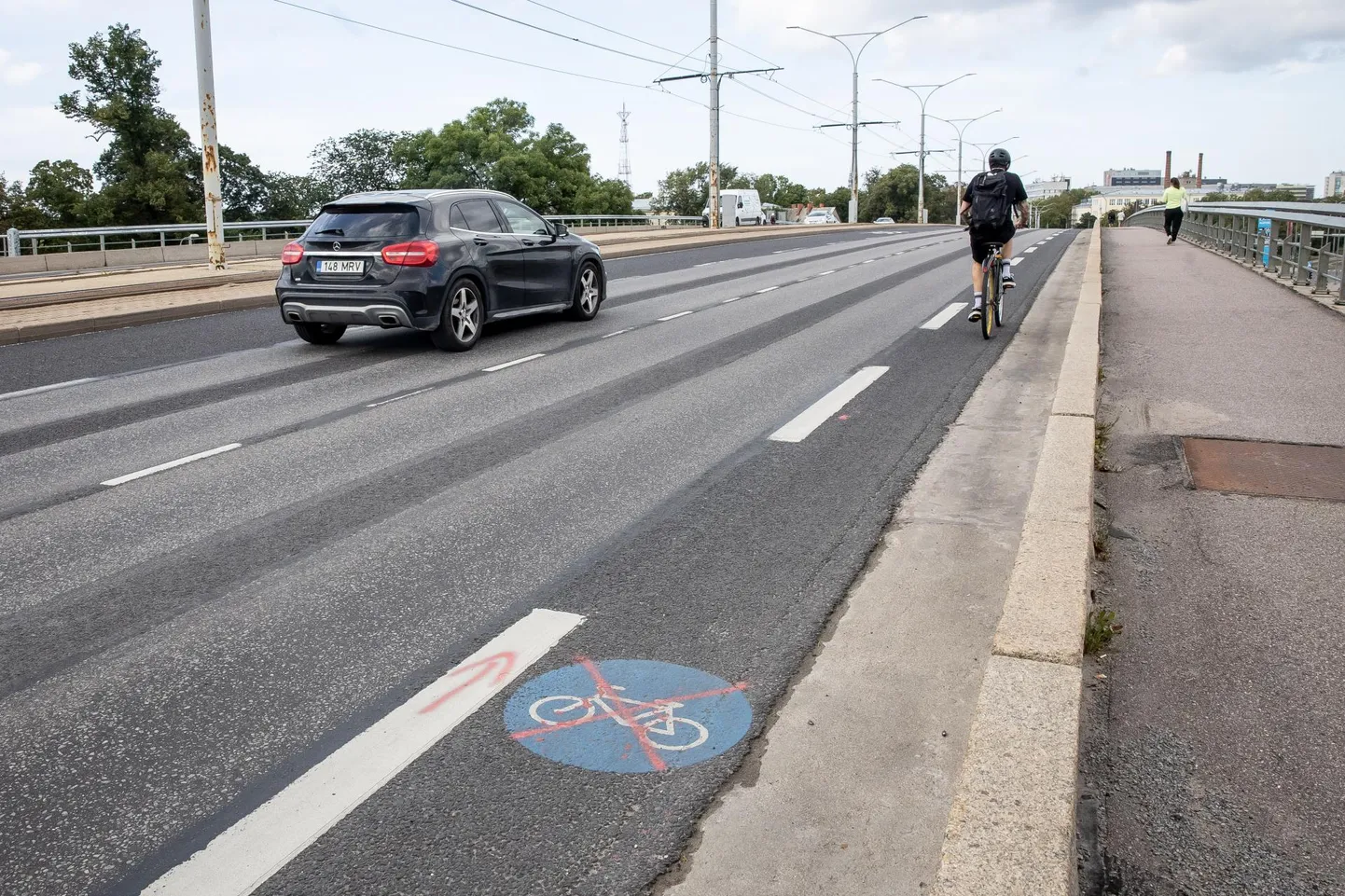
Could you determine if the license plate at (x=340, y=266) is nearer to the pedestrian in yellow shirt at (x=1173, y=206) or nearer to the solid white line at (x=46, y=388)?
the solid white line at (x=46, y=388)

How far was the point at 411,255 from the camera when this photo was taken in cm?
1085

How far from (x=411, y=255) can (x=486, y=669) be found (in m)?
7.79

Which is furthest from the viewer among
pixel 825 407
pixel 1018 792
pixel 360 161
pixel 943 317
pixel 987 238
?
pixel 360 161

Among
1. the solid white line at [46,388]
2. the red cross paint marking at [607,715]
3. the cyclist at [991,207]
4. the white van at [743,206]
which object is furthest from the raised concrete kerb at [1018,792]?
the white van at [743,206]

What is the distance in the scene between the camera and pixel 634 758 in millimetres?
3162

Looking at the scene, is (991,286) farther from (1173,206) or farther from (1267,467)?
(1173,206)

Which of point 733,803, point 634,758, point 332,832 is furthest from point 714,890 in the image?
point 332,832

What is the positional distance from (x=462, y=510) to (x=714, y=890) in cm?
325

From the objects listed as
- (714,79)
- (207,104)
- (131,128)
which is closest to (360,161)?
(131,128)

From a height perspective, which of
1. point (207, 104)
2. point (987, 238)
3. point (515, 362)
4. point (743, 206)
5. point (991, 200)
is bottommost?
point (515, 362)

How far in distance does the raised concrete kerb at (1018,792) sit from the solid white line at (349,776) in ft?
4.76

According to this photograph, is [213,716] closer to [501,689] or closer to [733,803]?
[501,689]

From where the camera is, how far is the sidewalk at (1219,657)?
2770mm

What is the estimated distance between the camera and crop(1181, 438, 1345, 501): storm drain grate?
5781mm
